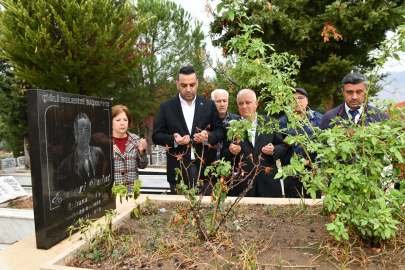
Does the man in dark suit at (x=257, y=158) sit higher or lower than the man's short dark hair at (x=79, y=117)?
lower

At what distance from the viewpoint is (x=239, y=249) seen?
177 cm

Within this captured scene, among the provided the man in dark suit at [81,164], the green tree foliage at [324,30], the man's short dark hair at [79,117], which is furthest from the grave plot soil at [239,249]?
the green tree foliage at [324,30]

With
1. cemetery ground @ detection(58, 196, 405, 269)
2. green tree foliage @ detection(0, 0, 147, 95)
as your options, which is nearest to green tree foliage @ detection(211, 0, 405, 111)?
green tree foliage @ detection(0, 0, 147, 95)

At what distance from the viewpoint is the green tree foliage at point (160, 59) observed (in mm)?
13406

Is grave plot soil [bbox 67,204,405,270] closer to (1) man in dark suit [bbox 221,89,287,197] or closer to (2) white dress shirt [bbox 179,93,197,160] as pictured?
(1) man in dark suit [bbox 221,89,287,197]

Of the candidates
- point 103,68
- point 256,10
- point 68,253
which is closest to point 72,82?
point 103,68

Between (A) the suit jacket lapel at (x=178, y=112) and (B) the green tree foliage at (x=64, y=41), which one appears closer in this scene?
(A) the suit jacket lapel at (x=178, y=112)

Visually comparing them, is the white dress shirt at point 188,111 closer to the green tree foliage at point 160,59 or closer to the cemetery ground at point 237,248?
the cemetery ground at point 237,248

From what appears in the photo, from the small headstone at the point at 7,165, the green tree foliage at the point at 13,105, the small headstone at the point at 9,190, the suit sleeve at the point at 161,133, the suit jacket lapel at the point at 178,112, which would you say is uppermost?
the green tree foliage at the point at 13,105

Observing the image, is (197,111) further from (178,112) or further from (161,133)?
(161,133)

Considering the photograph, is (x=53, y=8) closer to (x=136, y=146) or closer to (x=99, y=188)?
(x=136, y=146)

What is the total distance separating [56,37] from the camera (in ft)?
32.5

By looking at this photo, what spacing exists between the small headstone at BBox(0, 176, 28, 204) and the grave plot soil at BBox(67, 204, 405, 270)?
15.7 ft

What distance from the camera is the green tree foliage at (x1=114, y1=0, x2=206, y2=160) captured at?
528 inches
